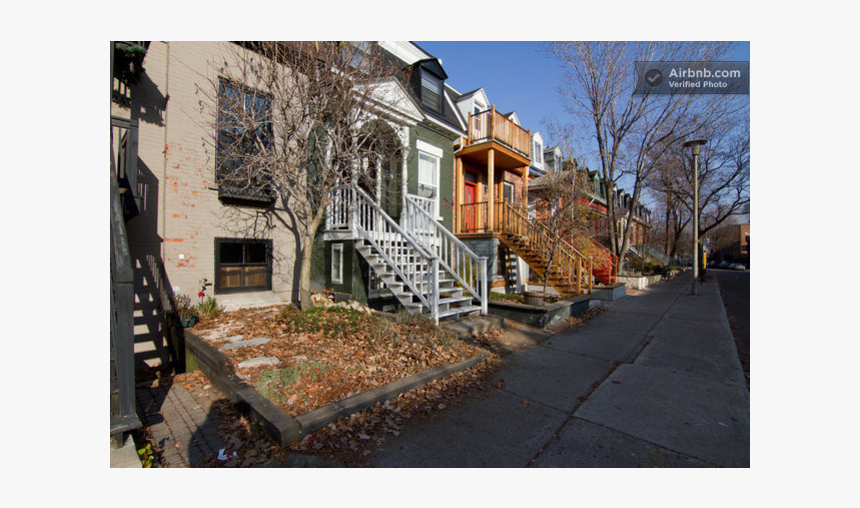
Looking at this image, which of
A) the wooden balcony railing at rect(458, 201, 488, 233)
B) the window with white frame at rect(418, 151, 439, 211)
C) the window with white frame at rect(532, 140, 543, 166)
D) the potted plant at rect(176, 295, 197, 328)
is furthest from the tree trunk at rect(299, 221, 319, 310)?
the window with white frame at rect(532, 140, 543, 166)

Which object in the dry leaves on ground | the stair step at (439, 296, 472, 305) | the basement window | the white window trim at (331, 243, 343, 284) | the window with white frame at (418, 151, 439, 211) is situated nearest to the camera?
the dry leaves on ground

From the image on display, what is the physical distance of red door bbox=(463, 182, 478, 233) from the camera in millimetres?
11489

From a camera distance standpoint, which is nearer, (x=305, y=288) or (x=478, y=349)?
(x=478, y=349)

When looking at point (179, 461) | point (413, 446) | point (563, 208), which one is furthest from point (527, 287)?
point (179, 461)

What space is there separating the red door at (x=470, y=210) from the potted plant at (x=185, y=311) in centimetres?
785

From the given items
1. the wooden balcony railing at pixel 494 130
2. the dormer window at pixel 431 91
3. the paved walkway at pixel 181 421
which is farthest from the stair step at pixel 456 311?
the dormer window at pixel 431 91

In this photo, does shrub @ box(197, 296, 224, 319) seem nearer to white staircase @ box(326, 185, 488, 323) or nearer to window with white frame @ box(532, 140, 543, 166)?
white staircase @ box(326, 185, 488, 323)

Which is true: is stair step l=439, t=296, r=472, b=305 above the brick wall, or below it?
below

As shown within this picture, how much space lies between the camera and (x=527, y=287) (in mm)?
12234

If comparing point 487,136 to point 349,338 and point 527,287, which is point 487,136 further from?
point 349,338

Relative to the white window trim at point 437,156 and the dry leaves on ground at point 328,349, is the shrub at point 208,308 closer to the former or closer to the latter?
the dry leaves on ground at point 328,349

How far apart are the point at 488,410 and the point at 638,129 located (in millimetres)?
14086

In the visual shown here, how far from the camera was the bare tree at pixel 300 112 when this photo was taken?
5402 millimetres

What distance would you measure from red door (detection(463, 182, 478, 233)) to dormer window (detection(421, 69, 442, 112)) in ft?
9.34
